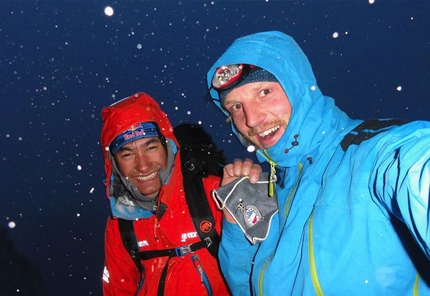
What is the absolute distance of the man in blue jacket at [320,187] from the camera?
1.21m

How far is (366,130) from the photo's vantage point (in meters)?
1.51

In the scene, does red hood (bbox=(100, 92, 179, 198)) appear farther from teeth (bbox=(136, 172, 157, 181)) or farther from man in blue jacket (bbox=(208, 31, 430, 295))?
man in blue jacket (bbox=(208, 31, 430, 295))

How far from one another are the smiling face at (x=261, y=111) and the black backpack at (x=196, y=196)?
1075 mm

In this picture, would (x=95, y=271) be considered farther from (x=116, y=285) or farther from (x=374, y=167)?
(x=374, y=167)

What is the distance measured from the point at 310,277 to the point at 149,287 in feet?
7.11

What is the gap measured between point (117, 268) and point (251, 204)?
6.98 feet

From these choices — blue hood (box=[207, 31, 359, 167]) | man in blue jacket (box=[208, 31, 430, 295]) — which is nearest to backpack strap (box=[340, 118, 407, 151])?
man in blue jacket (box=[208, 31, 430, 295])

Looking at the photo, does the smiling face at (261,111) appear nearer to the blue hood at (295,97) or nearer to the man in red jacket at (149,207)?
the blue hood at (295,97)

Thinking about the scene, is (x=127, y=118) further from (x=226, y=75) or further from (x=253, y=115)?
(x=253, y=115)

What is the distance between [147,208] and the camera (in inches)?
135

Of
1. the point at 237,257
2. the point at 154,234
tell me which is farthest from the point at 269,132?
the point at 154,234

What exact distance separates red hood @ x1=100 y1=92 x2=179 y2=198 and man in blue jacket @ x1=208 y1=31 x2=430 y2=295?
4.72 ft

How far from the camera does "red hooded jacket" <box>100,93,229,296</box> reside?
124 inches

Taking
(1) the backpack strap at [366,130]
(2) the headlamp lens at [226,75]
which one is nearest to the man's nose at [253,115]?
(2) the headlamp lens at [226,75]
